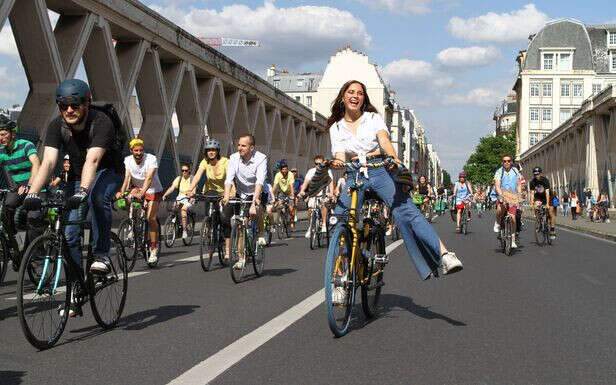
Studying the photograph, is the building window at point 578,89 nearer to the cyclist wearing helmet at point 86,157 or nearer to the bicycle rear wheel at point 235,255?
the bicycle rear wheel at point 235,255

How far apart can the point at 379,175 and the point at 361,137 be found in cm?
33

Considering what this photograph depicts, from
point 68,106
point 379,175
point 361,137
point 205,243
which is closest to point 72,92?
point 68,106

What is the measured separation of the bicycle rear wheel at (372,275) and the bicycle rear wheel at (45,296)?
2.11 m

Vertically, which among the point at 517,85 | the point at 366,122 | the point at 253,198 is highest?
the point at 517,85

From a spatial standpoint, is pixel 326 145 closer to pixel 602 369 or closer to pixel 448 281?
pixel 448 281

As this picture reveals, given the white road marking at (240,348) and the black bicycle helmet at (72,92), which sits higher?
the black bicycle helmet at (72,92)

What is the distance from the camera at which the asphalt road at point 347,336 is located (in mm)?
4352

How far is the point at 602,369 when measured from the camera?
179 inches

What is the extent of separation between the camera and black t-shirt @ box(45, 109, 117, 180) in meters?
5.37

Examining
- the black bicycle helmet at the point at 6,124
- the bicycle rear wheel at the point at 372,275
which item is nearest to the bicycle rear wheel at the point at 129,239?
the black bicycle helmet at the point at 6,124

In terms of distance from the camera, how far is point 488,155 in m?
123

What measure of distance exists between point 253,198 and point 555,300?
350cm

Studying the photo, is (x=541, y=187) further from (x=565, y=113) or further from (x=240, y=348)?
(x=565, y=113)

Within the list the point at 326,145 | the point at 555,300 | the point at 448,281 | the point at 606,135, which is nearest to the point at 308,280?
the point at 448,281
